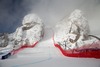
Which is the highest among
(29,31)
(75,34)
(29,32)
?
(29,31)

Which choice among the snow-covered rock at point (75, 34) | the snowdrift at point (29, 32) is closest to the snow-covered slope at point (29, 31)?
the snowdrift at point (29, 32)

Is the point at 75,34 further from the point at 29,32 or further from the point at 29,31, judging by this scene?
the point at 29,31

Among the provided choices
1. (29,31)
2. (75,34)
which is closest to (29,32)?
(29,31)

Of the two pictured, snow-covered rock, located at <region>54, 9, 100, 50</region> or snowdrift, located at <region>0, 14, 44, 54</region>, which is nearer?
snow-covered rock, located at <region>54, 9, 100, 50</region>

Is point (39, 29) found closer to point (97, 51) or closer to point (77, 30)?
point (77, 30)

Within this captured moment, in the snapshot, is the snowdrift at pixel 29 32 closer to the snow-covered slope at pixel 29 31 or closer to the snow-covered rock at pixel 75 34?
the snow-covered slope at pixel 29 31

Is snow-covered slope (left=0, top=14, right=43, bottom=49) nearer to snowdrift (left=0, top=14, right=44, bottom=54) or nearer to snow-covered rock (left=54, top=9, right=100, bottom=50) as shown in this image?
snowdrift (left=0, top=14, right=44, bottom=54)

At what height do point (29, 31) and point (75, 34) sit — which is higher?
point (29, 31)

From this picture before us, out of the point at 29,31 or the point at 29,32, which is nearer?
the point at 29,32

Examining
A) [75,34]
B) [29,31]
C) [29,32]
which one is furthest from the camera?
[29,31]

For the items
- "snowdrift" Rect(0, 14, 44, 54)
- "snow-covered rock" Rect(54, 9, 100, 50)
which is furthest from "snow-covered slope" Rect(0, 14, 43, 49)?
"snow-covered rock" Rect(54, 9, 100, 50)

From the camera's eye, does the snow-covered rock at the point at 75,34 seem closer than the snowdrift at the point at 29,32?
Yes
